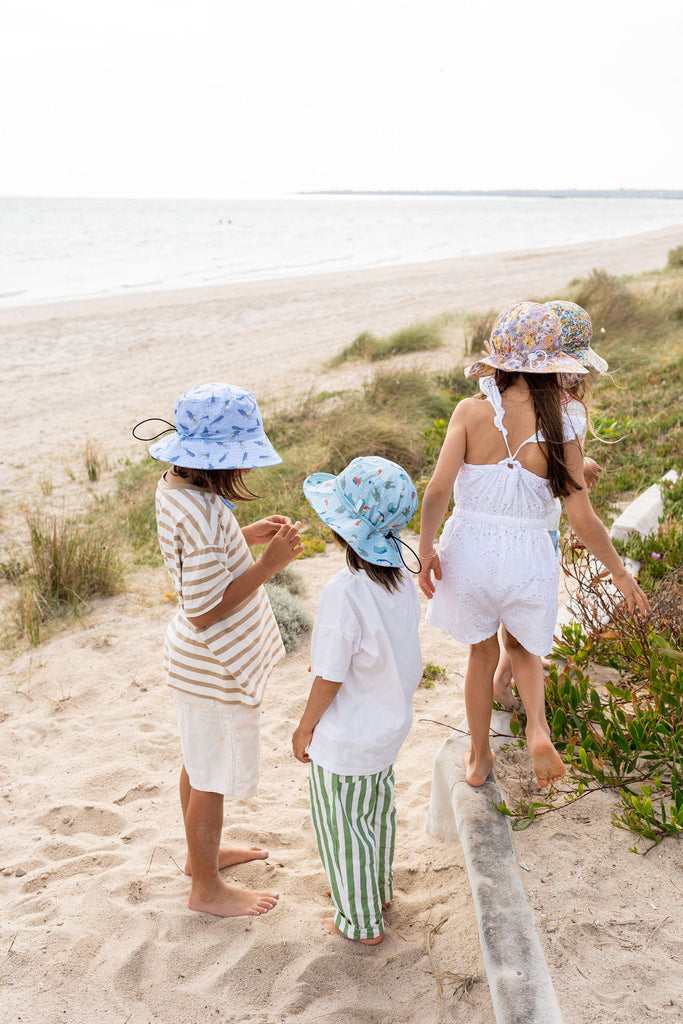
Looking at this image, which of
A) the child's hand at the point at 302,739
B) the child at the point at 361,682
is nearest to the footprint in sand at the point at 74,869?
the child at the point at 361,682

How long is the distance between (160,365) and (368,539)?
11.1m

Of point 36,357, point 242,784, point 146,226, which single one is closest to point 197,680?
point 242,784

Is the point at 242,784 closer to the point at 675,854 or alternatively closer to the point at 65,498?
the point at 675,854

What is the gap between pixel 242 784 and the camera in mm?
2260

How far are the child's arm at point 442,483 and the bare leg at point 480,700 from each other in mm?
329

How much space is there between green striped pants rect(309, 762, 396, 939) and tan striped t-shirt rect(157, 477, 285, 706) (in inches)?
13.8

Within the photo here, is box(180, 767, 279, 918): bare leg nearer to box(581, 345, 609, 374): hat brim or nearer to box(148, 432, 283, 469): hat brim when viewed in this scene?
box(148, 432, 283, 469): hat brim

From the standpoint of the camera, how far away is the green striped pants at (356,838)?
7.02 feet

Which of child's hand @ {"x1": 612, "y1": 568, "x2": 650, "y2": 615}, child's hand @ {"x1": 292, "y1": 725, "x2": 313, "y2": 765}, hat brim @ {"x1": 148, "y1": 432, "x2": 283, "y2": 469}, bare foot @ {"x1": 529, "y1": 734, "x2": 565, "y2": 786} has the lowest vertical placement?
bare foot @ {"x1": 529, "y1": 734, "x2": 565, "y2": 786}

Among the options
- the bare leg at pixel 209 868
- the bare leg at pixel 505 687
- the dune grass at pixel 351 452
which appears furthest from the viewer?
the dune grass at pixel 351 452

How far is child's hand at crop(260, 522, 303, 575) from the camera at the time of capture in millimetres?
2133

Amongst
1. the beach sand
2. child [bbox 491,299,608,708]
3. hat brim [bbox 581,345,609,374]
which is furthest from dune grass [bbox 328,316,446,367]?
hat brim [bbox 581,345,609,374]

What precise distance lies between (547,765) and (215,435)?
136cm

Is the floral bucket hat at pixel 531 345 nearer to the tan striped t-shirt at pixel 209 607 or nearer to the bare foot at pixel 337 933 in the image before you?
the tan striped t-shirt at pixel 209 607
